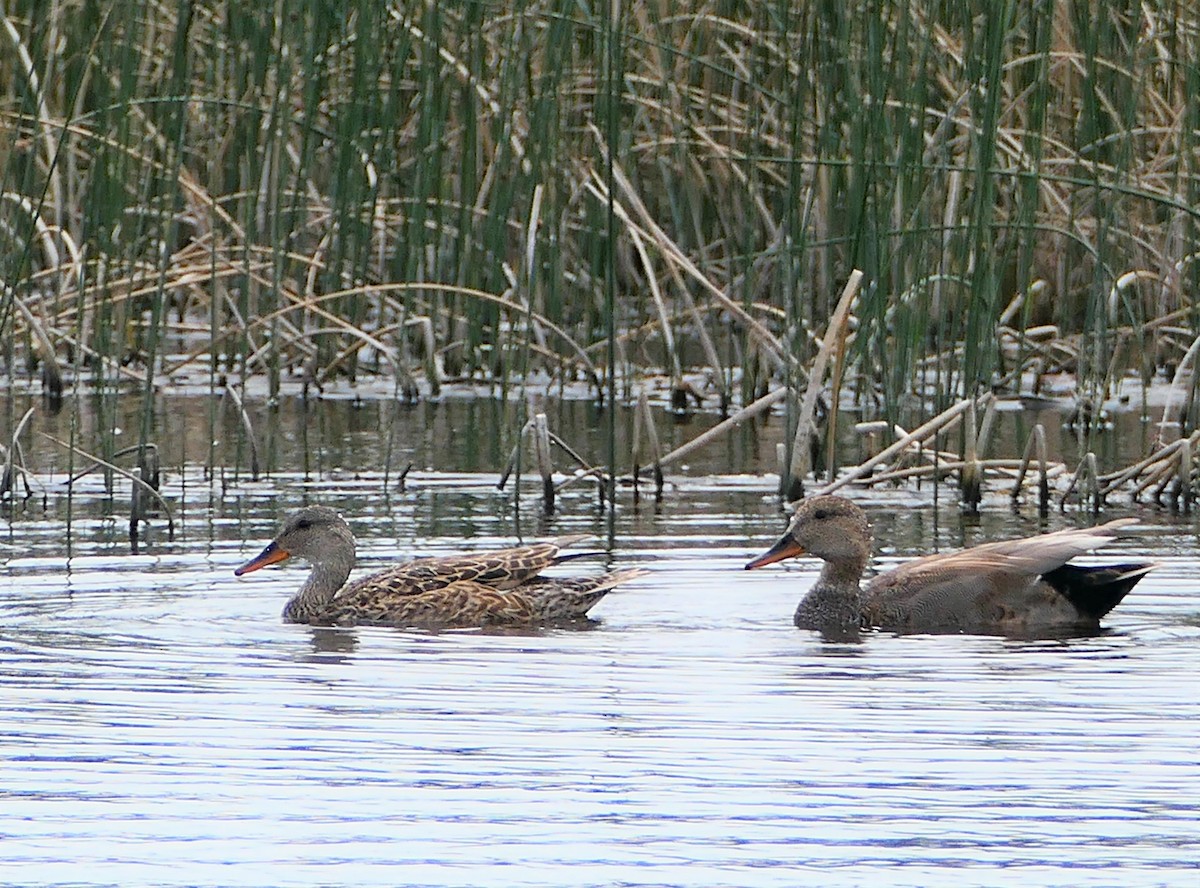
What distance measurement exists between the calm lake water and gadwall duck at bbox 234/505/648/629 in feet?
0.39

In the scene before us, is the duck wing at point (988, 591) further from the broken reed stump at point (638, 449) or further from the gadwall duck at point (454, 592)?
the broken reed stump at point (638, 449)

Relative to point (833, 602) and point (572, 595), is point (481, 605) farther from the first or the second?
point (833, 602)

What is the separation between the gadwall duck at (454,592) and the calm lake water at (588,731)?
12 cm

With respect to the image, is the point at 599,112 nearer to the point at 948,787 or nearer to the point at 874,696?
the point at 874,696

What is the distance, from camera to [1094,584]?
23.2 feet

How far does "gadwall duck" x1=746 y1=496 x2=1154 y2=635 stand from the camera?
7.09 m

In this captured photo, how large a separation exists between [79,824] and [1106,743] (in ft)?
6.93

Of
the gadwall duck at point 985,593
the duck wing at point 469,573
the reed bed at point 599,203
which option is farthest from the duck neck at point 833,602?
the reed bed at point 599,203

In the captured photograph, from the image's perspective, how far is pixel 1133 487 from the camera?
933 centimetres

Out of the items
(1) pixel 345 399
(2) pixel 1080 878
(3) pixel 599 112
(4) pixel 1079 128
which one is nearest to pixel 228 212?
(1) pixel 345 399

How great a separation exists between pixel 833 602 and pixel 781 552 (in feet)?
1.01

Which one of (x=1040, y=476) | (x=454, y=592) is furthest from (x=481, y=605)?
(x=1040, y=476)

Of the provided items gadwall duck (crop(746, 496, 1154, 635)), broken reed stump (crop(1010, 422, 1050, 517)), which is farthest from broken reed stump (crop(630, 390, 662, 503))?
gadwall duck (crop(746, 496, 1154, 635))

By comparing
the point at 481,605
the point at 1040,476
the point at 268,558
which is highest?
the point at 1040,476
